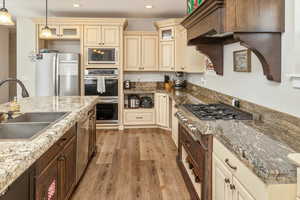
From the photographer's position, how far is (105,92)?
5957 millimetres

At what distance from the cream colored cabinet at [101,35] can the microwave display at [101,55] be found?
13 cm

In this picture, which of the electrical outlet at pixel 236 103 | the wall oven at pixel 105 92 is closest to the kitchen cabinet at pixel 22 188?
the electrical outlet at pixel 236 103

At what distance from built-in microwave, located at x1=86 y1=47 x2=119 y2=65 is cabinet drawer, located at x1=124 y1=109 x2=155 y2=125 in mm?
1169

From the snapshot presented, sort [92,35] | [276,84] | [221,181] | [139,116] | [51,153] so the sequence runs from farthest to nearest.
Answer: [139,116]
[92,35]
[276,84]
[51,153]
[221,181]

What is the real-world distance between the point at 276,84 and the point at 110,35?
445 centimetres

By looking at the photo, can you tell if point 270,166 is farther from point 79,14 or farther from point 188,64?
point 79,14

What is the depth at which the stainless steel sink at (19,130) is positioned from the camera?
7.07ft

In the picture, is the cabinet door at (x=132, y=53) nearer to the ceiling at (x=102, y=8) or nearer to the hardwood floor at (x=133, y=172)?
the ceiling at (x=102, y=8)

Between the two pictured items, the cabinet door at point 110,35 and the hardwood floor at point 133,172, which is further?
the cabinet door at point 110,35

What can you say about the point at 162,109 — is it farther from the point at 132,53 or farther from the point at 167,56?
the point at 132,53

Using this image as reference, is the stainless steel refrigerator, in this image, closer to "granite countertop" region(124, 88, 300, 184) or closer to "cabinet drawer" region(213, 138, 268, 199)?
"granite countertop" region(124, 88, 300, 184)

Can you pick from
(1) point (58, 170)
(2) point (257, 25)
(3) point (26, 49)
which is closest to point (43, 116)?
(1) point (58, 170)

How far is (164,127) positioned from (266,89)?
3800 millimetres

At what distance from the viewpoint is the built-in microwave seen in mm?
5938
